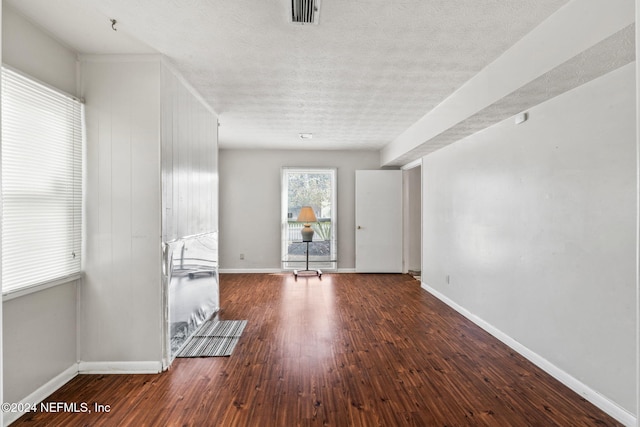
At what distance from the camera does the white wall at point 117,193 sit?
2.84 meters

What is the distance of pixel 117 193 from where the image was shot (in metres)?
2.85

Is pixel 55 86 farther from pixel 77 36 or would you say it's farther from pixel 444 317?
pixel 444 317

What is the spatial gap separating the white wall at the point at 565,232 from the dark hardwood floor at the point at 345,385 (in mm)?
296

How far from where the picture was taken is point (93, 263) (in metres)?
2.85

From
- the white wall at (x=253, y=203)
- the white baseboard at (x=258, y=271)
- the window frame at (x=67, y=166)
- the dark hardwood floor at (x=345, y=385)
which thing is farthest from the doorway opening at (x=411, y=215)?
the window frame at (x=67, y=166)

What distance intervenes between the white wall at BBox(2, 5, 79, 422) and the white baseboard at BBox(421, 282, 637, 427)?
3.64 m

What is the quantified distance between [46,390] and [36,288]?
2.37 ft

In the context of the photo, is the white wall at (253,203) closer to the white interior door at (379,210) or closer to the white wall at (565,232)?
the white interior door at (379,210)

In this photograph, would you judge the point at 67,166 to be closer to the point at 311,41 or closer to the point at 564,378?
the point at 311,41

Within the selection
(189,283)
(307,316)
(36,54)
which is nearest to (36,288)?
(189,283)

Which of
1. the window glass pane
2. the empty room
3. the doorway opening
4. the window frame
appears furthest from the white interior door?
the window frame

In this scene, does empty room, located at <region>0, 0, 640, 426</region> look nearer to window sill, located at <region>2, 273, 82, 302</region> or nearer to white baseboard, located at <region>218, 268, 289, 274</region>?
window sill, located at <region>2, 273, 82, 302</region>

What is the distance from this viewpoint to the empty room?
2.23 m

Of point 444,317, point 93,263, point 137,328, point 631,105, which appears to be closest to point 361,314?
point 444,317
